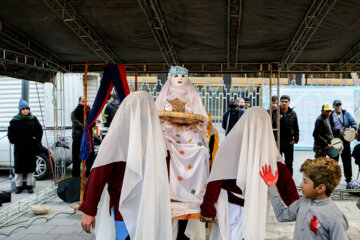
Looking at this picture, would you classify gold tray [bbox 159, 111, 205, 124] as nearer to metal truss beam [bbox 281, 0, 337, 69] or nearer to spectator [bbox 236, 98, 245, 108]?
metal truss beam [bbox 281, 0, 337, 69]

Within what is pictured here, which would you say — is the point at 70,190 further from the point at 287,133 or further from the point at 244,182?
the point at 287,133

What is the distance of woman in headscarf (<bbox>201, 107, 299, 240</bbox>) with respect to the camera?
108 inches

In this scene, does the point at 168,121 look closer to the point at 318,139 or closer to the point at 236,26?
the point at 236,26

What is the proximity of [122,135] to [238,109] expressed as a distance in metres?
5.68

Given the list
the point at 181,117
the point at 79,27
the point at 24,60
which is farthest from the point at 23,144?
the point at 181,117

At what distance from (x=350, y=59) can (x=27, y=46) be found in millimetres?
5685

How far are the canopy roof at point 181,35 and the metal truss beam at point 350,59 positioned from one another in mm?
18

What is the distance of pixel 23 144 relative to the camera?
7105 mm

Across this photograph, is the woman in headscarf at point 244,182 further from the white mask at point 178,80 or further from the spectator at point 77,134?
the spectator at point 77,134

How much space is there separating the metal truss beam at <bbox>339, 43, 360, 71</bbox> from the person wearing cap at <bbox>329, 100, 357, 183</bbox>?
0.90 meters

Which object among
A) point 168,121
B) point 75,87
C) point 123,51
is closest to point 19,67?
point 123,51

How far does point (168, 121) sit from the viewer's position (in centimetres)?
457

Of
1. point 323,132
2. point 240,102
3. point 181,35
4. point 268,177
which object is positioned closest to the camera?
point 268,177

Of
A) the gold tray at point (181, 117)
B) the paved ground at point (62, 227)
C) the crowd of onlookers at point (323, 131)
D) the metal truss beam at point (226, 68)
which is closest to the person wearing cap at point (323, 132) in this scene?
Answer: the crowd of onlookers at point (323, 131)
